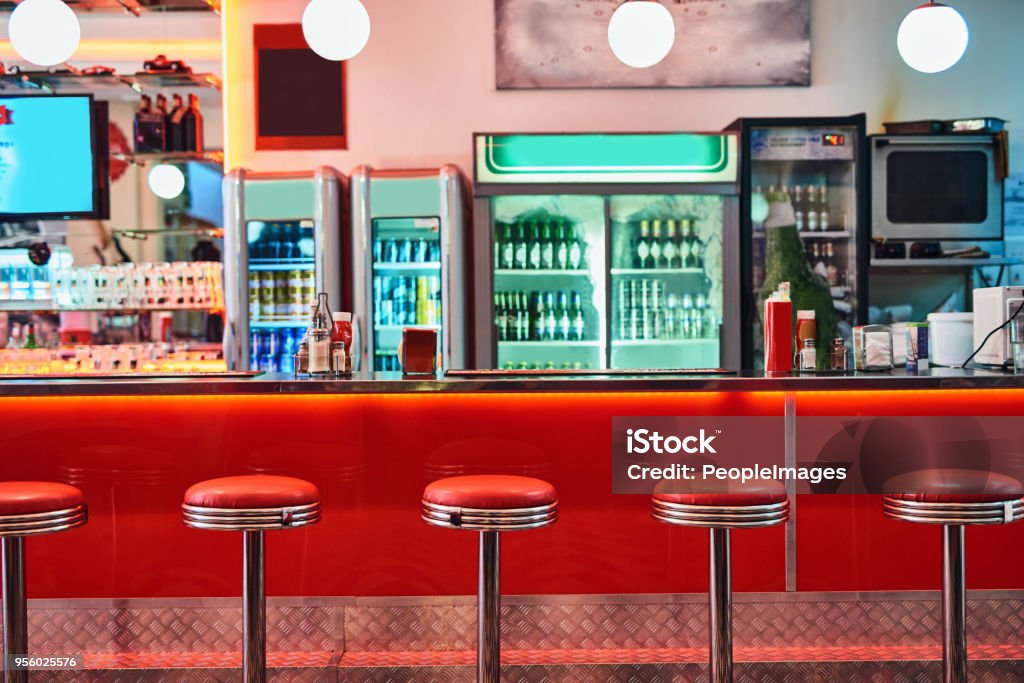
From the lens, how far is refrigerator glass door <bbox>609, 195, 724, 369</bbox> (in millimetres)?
5152

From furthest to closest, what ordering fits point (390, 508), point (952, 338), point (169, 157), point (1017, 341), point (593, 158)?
1. point (169, 157)
2. point (593, 158)
3. point (952, 338)
4. point (1017, 341)
5. point (390, 508)

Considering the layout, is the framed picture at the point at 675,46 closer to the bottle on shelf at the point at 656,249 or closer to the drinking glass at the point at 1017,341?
the bottle on shelf at the point at 656,249

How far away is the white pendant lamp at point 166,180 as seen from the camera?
564 centimetres

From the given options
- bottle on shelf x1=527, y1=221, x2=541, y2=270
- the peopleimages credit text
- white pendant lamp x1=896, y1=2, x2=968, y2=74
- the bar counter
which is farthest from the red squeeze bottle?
bottle on shelf x1=527, y1=221, x2=541, y2=270

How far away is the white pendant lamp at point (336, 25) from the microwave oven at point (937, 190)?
3018mm

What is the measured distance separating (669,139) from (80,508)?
346 centimetres

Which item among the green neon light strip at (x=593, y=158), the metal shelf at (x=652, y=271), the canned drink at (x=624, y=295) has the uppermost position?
the green neon light strip at (x=593, y=158)

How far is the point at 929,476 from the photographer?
8.42 feet

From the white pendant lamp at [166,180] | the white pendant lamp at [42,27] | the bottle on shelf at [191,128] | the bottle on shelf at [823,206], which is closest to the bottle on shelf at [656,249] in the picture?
the bottle on shelf at [823,206]

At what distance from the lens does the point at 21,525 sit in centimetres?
252

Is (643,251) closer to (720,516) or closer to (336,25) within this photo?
(336,25)

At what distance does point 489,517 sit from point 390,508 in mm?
791

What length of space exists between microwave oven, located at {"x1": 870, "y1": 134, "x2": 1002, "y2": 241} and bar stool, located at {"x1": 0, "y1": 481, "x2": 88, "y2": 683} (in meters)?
4.32

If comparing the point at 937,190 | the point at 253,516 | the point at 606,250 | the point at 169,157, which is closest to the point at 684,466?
the point at 253,516
